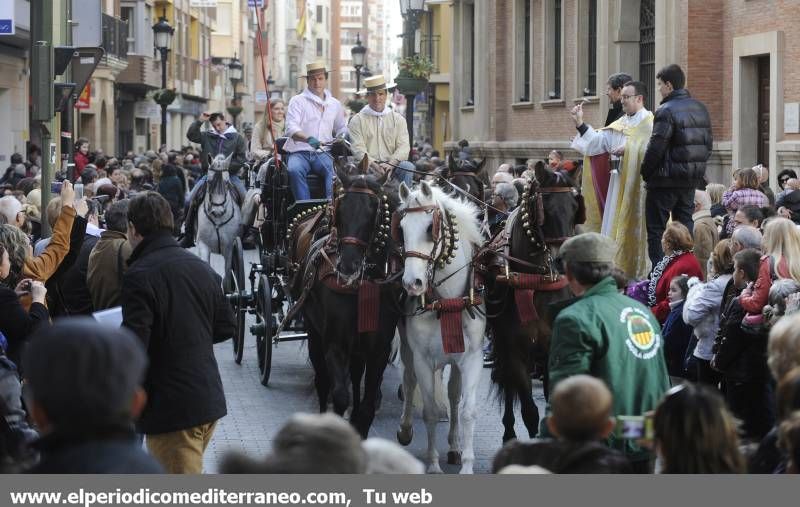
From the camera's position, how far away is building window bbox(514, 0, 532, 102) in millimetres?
37875

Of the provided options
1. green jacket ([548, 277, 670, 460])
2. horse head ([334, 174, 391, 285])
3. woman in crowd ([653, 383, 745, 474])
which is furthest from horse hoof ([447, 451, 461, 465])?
woman in crowd ([653, 383, 745, 474])

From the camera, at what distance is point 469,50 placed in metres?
43.5

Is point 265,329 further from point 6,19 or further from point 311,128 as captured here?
point 6,19

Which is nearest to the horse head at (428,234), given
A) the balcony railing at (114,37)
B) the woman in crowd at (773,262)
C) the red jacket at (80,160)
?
the woman in crowd at (773,262)

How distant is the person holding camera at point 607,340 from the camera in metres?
6.74

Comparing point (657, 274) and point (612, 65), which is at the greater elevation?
point (612, 65)

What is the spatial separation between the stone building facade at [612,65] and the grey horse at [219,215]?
8.25 meters

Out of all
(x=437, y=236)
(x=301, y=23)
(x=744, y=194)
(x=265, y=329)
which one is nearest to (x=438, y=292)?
(x=437, y=236)

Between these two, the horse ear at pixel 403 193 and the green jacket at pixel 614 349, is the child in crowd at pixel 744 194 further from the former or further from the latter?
the green jacket at pixel 614 349

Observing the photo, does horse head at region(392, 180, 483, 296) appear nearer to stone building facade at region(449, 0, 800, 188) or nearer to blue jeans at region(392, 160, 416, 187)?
blue jeans at region(392, 160, 416, 187)

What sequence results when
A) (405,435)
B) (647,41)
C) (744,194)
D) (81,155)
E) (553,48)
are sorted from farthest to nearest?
(553,48)
(81,155)
(647,41)
(744,194)
(405,435)

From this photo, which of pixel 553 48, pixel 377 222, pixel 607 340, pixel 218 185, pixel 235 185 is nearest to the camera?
pixel 607 340

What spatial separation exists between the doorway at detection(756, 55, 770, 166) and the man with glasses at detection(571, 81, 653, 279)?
433 inches

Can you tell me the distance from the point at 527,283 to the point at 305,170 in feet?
14.2
